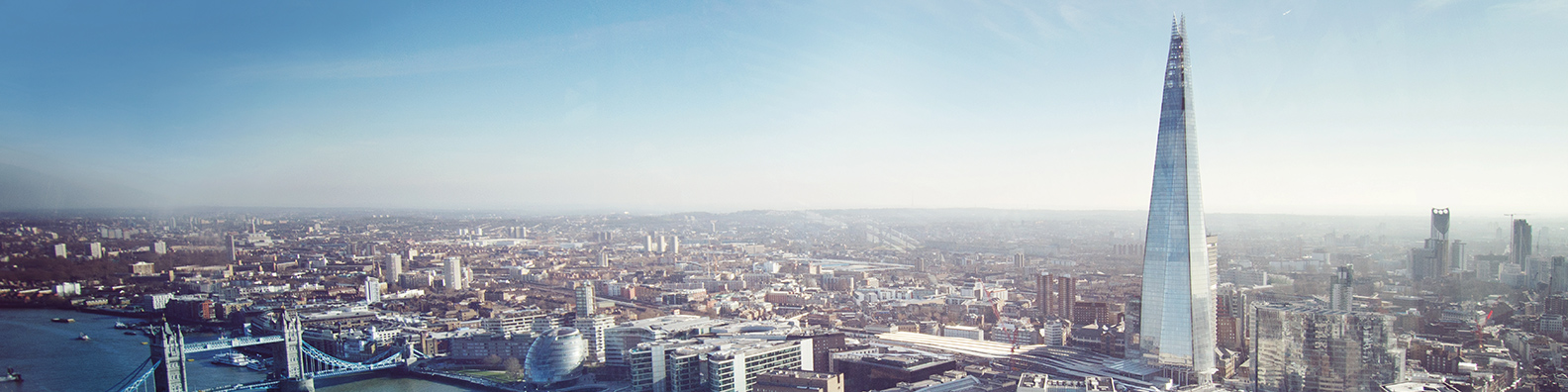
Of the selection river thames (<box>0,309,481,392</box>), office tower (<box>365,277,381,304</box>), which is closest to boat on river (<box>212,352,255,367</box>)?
river thames (<box>0,309,481,392</box>)

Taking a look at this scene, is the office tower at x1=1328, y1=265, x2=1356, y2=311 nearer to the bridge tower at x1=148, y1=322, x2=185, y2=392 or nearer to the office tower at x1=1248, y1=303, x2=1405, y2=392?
the office tower at x1=1248, y1=303, x2=1405, y2=392

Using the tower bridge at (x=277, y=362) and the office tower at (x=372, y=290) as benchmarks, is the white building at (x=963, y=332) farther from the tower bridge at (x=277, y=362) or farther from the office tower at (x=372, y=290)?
the office tower at (x=372, y=290)

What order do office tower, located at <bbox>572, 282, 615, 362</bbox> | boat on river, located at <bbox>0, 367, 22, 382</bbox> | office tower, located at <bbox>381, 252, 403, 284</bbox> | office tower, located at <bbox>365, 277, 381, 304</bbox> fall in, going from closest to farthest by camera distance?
boat on river, located at <bbox>0, 367, 22, 382</bbox> → office tower, located at <bbox>572, 282, 615, 362</bbox> → office tower, located at <bbox>365, 277, 381, 304</bbox> → office tower, located at <bbox>381, 252, 403, 284</bbox>

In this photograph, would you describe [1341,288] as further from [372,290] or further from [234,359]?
[372,290]

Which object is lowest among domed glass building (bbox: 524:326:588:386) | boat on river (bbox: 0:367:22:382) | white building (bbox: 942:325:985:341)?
white building (bbox: 942:325:985:341)

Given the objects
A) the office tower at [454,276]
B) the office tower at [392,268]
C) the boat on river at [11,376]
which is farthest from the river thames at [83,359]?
the office tower at [454,276]

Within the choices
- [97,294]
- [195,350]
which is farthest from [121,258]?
[195,350]
